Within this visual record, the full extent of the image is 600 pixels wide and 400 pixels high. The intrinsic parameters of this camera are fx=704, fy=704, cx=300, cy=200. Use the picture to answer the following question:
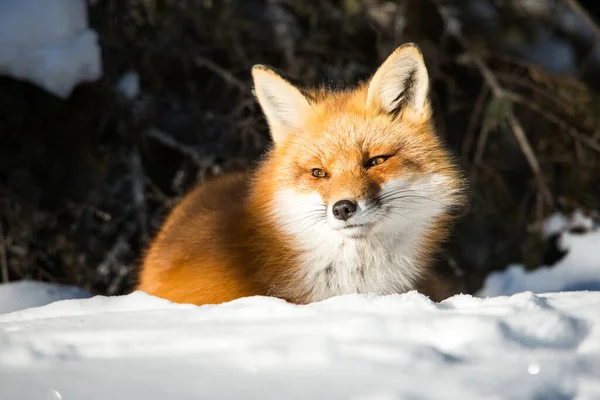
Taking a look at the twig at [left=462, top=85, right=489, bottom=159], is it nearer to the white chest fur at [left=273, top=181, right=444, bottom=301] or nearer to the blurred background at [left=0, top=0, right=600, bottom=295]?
the blurred background at [left=0, top=0, right=600, bottom=295]

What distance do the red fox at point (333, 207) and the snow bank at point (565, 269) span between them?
1.38 m

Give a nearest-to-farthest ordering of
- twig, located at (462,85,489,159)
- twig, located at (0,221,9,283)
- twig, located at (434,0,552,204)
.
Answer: twig, located at (0,221,9,283), twig, located at (434,0,552,204), twig, located at (462,85,489,159)

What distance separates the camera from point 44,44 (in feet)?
12.0

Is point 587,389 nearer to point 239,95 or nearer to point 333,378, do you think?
point 333,378

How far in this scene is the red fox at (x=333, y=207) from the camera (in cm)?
264

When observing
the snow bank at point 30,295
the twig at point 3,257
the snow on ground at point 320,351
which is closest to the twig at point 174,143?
the twig at point 3,257

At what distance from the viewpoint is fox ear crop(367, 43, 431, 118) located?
9.37 feet

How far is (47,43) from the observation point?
3.67 meters

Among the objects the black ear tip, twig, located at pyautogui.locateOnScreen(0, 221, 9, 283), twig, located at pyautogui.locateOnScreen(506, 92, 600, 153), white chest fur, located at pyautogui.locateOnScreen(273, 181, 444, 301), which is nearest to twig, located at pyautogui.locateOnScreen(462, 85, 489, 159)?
twig, located at pyautogui.locateOnScreen(506, 92, 600, 153)

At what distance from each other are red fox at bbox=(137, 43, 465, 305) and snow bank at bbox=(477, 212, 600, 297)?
4.53 ft

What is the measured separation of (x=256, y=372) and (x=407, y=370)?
1.19ft

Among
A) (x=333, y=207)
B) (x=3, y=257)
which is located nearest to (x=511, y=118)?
(x=333, y=207)

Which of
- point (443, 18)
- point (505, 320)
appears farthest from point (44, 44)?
point (505, 320)

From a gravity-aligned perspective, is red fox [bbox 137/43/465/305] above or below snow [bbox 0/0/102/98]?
below
